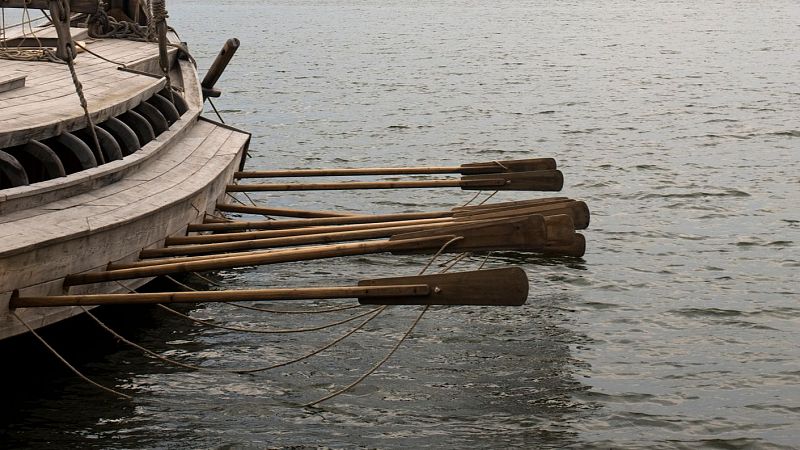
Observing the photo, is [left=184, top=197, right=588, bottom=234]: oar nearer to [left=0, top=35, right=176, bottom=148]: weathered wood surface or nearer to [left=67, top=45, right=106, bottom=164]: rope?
[left=67, top=45, right=106, bottom=164]: rope

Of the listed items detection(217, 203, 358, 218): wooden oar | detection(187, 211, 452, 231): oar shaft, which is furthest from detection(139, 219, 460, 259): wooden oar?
detection(217, 203, 358, 218): wooden oar

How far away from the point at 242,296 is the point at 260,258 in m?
0.60

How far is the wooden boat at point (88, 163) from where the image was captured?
348 inches

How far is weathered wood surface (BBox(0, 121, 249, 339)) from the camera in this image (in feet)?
27.9

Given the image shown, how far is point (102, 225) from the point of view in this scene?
9.30 metres

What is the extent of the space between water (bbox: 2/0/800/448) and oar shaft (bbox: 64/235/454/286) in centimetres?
114

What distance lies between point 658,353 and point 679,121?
15.6m

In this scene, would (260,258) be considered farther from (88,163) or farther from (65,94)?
(65,94)

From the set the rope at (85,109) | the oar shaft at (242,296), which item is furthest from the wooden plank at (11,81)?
the oar shaft at (242,296)

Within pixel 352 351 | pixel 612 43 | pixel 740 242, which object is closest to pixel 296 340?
pixel 352 351

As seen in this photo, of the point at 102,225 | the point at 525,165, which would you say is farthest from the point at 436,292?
the point at 525,165

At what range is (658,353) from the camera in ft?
37.9

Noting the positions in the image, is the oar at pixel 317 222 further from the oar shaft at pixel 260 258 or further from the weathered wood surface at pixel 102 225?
the oar shaft at pixel 260 258

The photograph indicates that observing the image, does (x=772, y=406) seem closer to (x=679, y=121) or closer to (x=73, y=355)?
(x=73, y=355)
